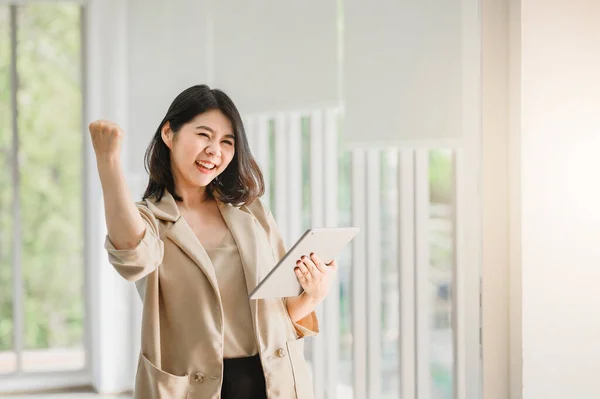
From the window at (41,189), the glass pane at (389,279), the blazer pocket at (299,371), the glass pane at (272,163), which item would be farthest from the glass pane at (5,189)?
the blazer pocket at (299,371)

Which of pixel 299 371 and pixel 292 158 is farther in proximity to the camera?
pixel 292 158

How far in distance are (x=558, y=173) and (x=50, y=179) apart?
2456 millimetres

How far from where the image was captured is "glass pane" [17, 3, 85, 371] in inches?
139

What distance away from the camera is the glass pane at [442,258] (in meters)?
2.19

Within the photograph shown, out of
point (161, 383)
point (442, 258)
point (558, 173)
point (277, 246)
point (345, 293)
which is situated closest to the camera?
point (161, 383)

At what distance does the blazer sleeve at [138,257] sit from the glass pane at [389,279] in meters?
1.08

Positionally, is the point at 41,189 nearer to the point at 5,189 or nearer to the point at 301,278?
the point at 5,189

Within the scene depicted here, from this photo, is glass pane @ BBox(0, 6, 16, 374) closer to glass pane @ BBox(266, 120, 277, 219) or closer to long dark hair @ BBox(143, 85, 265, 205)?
glass pane @ BBox(266, 120, 277, 219)

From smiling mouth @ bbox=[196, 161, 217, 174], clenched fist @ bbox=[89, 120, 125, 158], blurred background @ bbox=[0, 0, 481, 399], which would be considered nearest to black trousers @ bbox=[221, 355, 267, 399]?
smiling mouth @ bbox=[196, 161, 217, 174]

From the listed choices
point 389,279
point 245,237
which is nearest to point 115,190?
point 245,237

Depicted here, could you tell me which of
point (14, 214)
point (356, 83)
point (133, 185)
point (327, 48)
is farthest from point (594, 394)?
point (14, 214)

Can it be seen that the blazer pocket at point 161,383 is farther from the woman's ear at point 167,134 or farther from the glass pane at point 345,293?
the glass pane at point 345,293

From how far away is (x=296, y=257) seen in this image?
1.42 metres

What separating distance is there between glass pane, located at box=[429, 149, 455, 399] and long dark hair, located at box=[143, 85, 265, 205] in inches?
32.1
